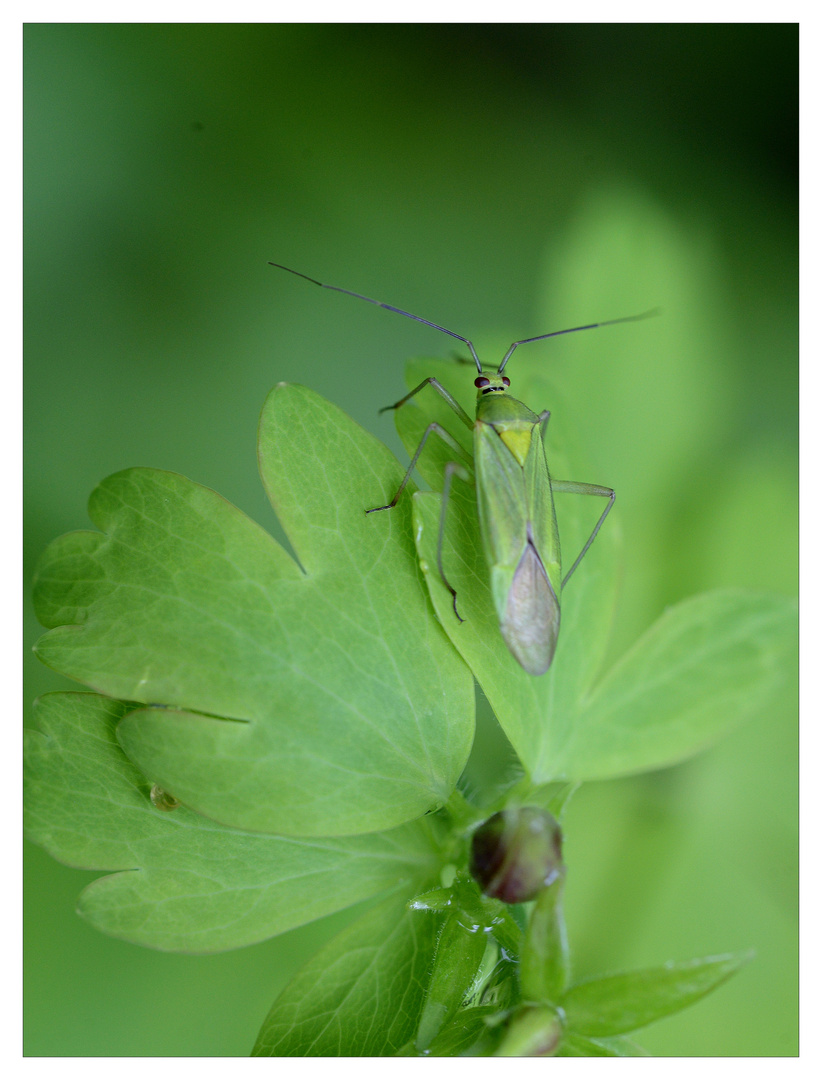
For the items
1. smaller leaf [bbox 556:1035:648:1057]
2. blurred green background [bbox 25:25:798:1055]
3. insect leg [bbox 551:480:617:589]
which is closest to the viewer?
smaller leaf [bbox 556:1035:648:1057]

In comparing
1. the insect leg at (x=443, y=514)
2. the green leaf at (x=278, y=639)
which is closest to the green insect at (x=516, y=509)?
the insect leg at (x=443, y=514)

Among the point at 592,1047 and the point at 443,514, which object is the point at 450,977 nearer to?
the point at 592,1047

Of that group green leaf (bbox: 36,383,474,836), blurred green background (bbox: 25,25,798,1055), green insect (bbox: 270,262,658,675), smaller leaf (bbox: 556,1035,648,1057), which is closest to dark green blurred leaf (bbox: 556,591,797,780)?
green insect (bbox: 270,262,658,675)

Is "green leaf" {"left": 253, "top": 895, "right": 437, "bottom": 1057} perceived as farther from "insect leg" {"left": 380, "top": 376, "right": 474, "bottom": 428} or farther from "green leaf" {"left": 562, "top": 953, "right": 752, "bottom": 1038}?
"insect leg" {"left": 380, "top": 376, "right": 474, "bottom": 428}

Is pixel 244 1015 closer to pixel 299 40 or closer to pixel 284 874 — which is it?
pixel 284 874

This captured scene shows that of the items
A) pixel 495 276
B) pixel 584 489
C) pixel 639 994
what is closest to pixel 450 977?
pixel 639 994

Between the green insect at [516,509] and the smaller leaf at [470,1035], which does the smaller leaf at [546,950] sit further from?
the green insect at [516,509]

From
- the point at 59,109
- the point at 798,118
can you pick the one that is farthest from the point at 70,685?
the point at 798,118
